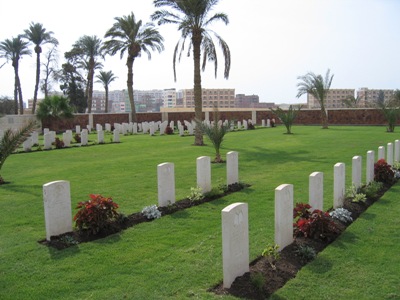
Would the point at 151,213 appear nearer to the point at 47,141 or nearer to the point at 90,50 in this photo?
the point at 47,141

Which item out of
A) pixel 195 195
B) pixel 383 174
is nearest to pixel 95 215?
pixel 195 195

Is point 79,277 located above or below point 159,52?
below

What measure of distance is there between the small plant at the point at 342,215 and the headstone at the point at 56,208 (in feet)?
14.4

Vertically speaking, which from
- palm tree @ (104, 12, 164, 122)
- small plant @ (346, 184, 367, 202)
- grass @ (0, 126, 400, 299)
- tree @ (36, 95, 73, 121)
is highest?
palm tree @ (104, 12, 164, 122)

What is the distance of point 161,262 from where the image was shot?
5.29 m

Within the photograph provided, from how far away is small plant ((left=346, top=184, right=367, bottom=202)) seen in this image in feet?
26.3

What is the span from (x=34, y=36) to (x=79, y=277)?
148ft

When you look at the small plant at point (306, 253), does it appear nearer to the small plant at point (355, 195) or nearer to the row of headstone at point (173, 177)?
the small plant at point (355, 195)

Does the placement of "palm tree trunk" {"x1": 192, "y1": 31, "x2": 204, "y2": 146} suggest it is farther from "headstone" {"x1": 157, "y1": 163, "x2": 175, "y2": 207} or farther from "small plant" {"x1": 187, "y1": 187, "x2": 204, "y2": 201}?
"headstone" {"x1": 157, "y1": 163, "x2": 175, "y2": 207}

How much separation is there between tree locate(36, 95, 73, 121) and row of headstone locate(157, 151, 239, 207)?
2366cm

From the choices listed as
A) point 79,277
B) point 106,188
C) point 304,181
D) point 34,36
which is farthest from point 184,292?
point 34,36

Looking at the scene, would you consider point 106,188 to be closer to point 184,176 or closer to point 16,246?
point 184,176

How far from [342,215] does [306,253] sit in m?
1.87

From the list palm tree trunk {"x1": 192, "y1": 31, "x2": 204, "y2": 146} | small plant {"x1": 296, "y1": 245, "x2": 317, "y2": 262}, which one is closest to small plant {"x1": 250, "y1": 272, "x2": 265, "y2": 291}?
small plant {"x1": 296, "y1": 245, "x2": 317, "y2": 262}
